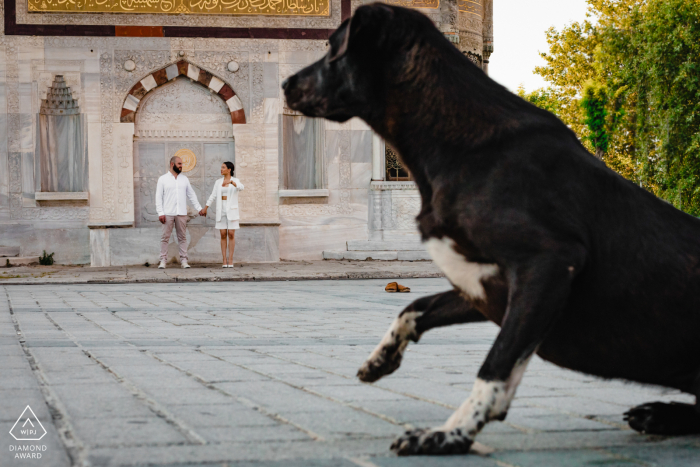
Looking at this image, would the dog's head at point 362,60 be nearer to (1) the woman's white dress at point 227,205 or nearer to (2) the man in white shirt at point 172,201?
(1) the woman's white dress at point 227,205

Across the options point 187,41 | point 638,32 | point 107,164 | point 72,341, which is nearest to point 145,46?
point 187,41

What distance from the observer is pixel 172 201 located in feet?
59.0

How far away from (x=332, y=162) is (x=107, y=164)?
200 inches

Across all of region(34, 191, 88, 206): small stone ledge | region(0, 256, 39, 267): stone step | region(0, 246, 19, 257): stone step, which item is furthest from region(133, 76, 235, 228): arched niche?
region(0, 246, 19, 257): stone step

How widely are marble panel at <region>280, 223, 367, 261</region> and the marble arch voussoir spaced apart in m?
2.83

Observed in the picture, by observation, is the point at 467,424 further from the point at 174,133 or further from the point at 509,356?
the point at 174,133

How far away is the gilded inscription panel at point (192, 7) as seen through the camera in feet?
64.2

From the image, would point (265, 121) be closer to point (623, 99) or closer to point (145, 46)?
point (145, 46)

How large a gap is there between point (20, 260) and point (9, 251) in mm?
576

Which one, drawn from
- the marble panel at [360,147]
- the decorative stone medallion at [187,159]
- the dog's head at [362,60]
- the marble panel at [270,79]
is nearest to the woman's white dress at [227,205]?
the decorative stone medallion at [187,159]

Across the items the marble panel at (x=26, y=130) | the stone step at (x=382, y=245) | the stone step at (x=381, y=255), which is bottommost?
the stone step at (x=381, y=255)

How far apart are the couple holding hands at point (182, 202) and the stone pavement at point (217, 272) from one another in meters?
0.78

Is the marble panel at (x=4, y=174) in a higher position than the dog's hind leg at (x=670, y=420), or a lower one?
higher

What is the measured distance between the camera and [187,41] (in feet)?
65.2
